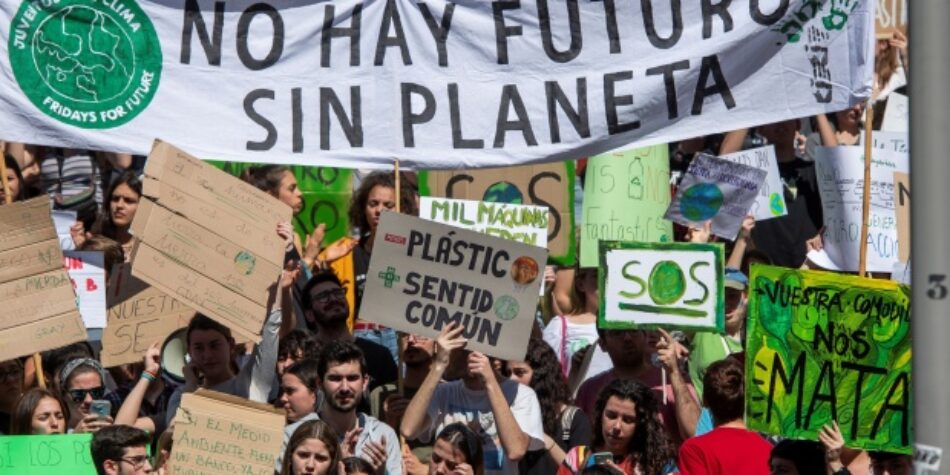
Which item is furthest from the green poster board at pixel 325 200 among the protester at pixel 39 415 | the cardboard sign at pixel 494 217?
the protester at pixel 39 415

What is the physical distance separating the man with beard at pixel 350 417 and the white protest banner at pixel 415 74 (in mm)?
1030

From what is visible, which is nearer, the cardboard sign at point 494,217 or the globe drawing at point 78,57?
the globe drawing at point 78,57

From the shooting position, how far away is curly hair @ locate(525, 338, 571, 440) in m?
9.59

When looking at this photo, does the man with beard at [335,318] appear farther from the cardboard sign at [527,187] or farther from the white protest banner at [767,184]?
the white protest banner at [767,184]

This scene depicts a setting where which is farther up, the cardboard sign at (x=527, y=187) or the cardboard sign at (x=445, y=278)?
the cardboard sign at (x=527, y=187)

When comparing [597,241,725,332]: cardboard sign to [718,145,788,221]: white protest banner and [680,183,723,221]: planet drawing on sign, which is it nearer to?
[680,183,723,221]: planet drawing on sign

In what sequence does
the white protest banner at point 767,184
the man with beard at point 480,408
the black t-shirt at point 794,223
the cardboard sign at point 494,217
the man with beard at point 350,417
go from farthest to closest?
1. the black t-shirt at point 794,223
2. the white protest banner at point 767,184
3. the cardboard sign at point 494,217
4. the man with beard at point 480,408
5. the man with beard at point 350,417

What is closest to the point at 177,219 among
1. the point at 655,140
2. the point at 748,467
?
the point at 655,140

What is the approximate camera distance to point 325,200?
12.4 metres

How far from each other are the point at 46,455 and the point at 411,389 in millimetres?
1842

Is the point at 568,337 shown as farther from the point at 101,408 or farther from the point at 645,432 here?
the point at 101,408

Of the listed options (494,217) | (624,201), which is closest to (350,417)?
(494,217)

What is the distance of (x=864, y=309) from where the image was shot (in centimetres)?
874

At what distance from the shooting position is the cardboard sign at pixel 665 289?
32.6 feet
